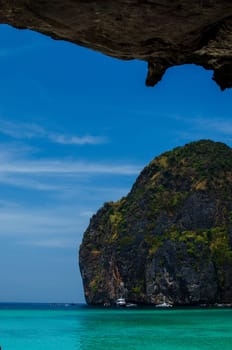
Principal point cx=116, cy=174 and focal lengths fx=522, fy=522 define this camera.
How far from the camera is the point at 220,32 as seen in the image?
4.57m

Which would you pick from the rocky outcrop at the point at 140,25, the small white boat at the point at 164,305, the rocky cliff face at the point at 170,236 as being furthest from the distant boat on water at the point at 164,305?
the rocky outcrop at the point at 140,25

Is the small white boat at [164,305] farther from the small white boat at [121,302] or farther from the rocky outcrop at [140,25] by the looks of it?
the rocky outcrop at [140,25]

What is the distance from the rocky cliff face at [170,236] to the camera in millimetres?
106812

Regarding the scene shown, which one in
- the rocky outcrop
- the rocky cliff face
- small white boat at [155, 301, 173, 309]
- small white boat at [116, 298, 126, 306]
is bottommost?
small white boat at [155, 301, 173, 309]

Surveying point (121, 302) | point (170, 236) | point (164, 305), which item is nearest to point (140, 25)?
point (164, 305)

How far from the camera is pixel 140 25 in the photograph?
421cm

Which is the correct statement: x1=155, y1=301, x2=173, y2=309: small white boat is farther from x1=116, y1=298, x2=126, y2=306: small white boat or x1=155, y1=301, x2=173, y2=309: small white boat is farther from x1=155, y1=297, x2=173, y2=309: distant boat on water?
x1=116, y1=298, x2=126, y2=306: small white boat

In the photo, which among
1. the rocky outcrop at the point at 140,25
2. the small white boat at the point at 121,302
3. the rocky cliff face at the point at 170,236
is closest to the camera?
the rocky outcrop at the point at 140,25

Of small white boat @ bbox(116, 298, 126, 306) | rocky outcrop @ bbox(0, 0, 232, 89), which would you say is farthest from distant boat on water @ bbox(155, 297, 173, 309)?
rocky outcrop @ bbox(0, 0, 232, 89)

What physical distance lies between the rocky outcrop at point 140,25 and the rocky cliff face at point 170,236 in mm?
103410

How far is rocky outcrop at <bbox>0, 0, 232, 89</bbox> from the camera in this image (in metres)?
3.82

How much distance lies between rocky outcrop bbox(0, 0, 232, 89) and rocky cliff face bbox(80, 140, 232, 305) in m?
103

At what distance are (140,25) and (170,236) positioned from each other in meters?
112

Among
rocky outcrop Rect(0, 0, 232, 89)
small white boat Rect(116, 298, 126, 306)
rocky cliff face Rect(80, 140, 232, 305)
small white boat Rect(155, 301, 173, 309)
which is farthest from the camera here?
small white boat Rect(116, 298, 126, 306)
